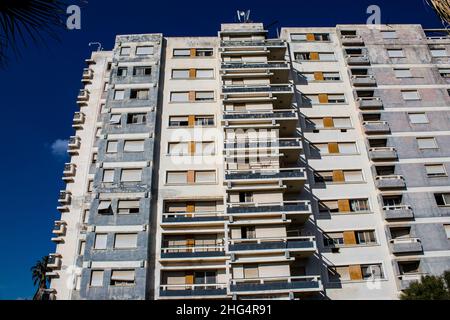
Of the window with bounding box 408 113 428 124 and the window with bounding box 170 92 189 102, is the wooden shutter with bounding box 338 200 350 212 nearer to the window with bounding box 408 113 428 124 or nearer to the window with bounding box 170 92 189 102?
the window with bounding box 408 113 428 124

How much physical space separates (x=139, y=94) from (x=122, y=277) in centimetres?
1673

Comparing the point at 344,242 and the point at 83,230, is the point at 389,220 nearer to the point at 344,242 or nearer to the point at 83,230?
the point at 344,242

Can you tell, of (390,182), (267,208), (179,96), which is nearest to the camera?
(267,208)

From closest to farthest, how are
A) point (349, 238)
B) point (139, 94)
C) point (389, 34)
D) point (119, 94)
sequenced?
1. point (349, 238)
2. point (119, 94)
3. point (139, 94)
4. point (389, 34)

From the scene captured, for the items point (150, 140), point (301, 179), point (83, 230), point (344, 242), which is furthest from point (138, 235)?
point (344, 242)

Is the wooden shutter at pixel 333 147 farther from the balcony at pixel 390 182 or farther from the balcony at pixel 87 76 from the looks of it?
the balcony at pixel 87 76

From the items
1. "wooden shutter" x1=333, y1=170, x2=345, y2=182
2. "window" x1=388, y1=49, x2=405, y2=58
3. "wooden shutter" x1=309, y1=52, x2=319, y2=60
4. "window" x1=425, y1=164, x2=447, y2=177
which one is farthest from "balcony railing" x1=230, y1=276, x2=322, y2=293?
"window" x1=388, y1=49, x2=405, y2=58

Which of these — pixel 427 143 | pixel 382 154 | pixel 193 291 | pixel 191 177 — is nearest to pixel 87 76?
pixel 191 177

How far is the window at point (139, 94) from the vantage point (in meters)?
35.5

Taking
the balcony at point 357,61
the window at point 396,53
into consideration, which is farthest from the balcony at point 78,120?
the window at point 396,53

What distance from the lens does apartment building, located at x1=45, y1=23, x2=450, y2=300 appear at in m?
28.0

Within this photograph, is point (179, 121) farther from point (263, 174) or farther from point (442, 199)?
point (442, 199)

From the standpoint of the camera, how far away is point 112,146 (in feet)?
108

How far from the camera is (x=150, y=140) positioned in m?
32.8
